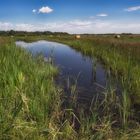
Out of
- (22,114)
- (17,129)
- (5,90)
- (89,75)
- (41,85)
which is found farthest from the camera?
(89,75)

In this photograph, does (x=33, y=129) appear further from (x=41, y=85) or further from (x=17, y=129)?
(x=41, y=85)

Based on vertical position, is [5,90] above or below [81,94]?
above

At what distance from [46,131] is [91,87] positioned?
20.1 feet

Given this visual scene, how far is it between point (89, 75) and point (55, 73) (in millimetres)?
1847

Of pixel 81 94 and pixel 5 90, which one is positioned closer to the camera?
pixel 5 90

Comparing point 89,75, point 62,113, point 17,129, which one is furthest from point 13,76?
point 89,75

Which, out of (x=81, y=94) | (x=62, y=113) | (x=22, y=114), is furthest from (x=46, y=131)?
(x=81, y=94)

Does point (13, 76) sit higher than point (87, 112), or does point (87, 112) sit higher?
point (13, 76)

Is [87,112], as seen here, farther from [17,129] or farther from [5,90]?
[17,129]

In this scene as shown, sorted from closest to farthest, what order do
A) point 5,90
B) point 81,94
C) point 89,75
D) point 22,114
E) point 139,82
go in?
point 22,114
point 5,90
point 139,82
point 81,94
point 89,75

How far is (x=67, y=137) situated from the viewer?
5363 millimetres

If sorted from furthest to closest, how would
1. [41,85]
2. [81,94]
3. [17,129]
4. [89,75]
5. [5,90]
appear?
[89,75]
[81,94]
[41,85]
[5,90]
[17,129]

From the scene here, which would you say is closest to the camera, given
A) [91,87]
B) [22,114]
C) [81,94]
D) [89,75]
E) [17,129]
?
[17,129]

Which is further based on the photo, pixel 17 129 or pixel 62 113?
pixel 62 113
